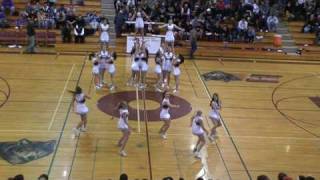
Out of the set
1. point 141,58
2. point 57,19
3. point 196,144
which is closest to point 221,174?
point 196,144

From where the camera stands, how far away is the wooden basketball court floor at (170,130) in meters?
15.1

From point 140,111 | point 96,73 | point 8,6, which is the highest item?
point 8,6

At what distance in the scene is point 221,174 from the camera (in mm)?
15031

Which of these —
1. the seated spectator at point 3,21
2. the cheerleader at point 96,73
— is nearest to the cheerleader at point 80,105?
the cheerleader at point 96,73

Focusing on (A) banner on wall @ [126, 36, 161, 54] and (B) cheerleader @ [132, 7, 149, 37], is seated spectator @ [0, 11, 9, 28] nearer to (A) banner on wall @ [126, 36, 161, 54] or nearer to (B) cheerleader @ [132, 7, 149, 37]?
(A) banner on wall @ [126, 36, 161, 54]

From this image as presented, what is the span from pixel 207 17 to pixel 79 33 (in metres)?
7.16

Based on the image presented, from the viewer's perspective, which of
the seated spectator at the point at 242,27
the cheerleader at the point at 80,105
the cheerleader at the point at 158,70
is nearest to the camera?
the cheerleader at the point at 80,105

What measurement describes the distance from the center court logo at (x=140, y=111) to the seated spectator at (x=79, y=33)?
7689 millimetres

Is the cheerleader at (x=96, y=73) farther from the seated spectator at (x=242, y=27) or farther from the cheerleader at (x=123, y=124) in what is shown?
the seated spectator at (x=242, y=27)

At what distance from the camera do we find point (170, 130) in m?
18.0

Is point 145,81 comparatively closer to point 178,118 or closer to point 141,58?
point 141,58

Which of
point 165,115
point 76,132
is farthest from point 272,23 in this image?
point 76,132

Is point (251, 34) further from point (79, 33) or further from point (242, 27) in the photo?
point (79, 33)

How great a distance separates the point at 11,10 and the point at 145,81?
36.1 feet
